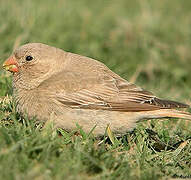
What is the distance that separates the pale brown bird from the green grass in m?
0.22

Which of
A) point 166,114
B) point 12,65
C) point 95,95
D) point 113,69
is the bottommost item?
point 166,114

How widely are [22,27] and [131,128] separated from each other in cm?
400

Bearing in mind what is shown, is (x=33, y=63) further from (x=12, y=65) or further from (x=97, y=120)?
(x=97, y=120)

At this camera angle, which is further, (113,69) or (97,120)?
(113,69)

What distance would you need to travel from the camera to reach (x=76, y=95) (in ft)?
17.5

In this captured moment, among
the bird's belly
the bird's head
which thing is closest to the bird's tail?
the bird's belly

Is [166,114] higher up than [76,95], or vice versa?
[76,95]

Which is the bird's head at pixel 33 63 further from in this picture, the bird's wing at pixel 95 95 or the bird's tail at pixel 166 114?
the bird's tail at pixel 166 114

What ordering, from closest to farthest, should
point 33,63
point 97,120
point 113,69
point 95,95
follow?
point 97,120 < point 95,95 < point 33,63 < point 113,69

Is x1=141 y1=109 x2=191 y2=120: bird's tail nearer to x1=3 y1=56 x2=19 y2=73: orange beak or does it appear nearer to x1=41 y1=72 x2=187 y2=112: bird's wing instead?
x1=41 y1=72 x2=187 y2=112: bird's wing

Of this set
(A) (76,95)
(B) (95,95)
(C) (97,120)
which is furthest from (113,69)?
(C) (97,120)

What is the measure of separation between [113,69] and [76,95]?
→ 6.84ft

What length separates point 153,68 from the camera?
974 centimetres

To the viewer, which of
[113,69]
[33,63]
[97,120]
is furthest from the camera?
[113,69]
